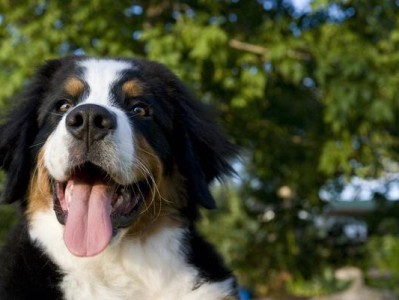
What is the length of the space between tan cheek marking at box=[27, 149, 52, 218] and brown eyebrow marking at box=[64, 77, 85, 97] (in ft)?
1.16

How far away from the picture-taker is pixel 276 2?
393 inches

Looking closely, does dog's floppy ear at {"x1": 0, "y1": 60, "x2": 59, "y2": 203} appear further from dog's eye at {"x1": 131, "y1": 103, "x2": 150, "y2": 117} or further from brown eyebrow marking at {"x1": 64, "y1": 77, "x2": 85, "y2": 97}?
dog's eye at {"x1": 131, "y1": 103, "x2": 150, "y2": 117}

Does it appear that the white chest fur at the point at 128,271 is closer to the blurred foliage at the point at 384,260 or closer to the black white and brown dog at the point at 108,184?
the black white and brown dog at the point at 108,184

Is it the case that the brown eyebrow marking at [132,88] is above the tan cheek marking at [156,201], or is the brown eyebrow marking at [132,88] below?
above

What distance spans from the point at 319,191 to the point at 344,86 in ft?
11.2

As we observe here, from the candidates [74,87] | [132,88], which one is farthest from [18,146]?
[132,88]

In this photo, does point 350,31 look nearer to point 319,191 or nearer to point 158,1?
point 158,1

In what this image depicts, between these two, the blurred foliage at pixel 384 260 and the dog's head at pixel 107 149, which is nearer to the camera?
the dog's head at pixel 107 149

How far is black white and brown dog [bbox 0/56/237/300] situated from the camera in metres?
4.05

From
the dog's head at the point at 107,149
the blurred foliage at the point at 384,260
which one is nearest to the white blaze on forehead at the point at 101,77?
the dog's head at the point at 107,149

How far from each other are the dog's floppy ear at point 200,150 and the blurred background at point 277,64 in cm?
272

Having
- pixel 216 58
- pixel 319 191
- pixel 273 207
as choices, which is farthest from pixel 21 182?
pixel 273 207

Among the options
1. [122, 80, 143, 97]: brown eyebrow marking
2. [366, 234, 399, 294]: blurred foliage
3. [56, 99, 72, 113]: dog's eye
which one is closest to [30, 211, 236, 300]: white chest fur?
[56, 99, 72, 113]: dog's eye

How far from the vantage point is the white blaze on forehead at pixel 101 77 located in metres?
4.36
